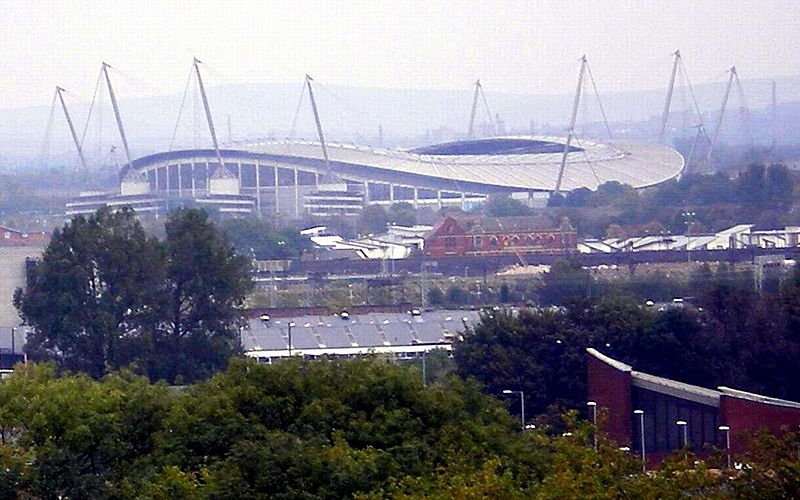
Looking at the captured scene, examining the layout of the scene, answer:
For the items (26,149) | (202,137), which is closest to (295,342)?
(202,137)

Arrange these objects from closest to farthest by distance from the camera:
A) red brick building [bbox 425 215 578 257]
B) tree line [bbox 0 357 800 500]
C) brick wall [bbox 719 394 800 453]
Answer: tree line [bbox 0 357 800 500]
brick wall [bbox 719 394 800 453]
red brick building [bbox 425 215 578 257]

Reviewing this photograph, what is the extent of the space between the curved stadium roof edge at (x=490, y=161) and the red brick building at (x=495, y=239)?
9738 millimetres

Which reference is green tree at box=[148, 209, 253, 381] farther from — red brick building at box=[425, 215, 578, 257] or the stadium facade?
the stadium facade

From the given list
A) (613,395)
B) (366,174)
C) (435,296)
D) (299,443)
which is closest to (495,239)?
(435,296)

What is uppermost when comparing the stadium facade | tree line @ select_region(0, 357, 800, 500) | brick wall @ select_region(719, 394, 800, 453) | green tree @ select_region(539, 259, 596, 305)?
the stadium facade

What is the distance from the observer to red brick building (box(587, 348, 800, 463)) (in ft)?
25.4

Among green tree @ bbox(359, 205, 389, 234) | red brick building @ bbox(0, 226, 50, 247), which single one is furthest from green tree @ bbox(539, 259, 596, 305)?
green tree @ bbox(359, 205, 389, 234)

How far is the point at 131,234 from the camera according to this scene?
1145cm

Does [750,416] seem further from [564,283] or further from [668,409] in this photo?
[564,283]

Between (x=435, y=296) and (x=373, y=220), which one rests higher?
(x=373, y=220)

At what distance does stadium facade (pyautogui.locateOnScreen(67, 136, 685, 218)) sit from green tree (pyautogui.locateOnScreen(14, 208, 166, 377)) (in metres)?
19.9

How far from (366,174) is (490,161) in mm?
2638

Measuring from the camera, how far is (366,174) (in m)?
35.3

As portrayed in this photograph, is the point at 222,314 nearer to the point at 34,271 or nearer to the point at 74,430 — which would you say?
the point at 34,271
